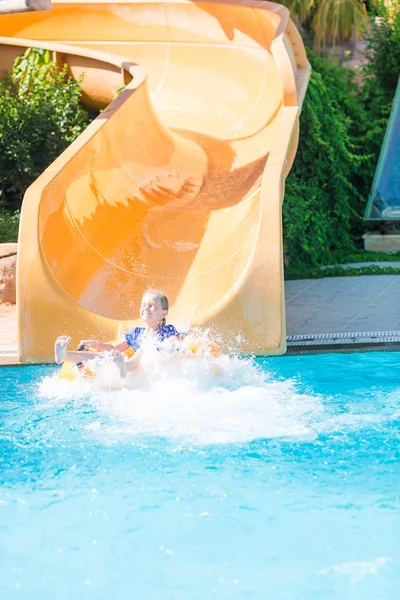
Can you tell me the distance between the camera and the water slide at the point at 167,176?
634cm

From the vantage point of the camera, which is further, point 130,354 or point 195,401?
point 130,354

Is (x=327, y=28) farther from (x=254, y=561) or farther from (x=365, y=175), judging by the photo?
(x=254, y=561)

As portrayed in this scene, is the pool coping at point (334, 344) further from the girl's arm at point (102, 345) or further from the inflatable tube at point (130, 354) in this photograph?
the girl's arm at point (102, 345)

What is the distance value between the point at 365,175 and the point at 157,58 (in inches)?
126

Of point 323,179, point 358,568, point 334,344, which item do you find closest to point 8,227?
point 323,179

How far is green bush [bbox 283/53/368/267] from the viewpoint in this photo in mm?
10336

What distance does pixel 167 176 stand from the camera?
30.7ft

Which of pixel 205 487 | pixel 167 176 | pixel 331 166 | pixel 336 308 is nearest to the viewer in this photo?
pixel 205 487

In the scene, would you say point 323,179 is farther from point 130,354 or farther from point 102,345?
point 102,345

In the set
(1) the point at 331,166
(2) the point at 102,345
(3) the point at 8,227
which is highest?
(2) the point at 102,345

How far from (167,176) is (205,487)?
555cm

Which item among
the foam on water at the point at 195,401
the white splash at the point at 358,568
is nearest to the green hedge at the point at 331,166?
the foam on water at the point at 195,401

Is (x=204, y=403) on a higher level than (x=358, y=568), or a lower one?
lower

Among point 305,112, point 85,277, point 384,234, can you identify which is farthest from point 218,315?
point 384,234
